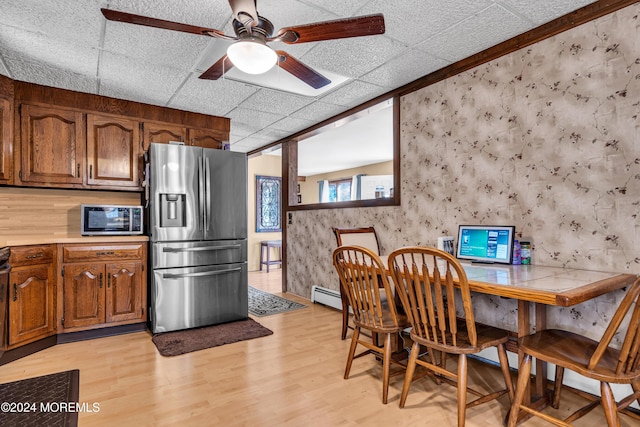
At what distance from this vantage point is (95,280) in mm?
3217

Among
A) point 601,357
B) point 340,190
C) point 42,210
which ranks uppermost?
point 340,190

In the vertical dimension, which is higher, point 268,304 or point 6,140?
point 6,140

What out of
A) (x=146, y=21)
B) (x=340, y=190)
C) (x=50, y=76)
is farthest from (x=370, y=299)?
(x=340, y=190)

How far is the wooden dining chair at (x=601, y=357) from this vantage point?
138 cm

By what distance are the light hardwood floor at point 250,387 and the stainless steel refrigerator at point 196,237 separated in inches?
19.2

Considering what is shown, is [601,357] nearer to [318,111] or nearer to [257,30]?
[257,30]

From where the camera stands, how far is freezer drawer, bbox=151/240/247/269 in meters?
3.30

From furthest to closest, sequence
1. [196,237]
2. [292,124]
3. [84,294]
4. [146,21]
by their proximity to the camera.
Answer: [292,124] → [196,237] → [84,294] → [146,21]

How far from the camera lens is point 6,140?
121 inches

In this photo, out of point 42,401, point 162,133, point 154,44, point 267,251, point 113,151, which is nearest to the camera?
point 42,401

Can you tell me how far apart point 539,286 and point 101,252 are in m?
3.45

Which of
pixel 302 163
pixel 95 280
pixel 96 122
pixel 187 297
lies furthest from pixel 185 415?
pixel 302 163

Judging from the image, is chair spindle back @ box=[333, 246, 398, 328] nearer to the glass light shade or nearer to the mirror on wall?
the glass light shade

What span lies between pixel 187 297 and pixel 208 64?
214 cm
